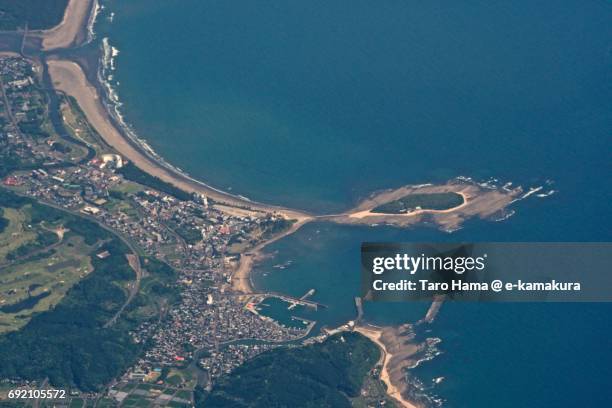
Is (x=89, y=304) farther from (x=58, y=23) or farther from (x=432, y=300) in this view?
(x=58, y=23)

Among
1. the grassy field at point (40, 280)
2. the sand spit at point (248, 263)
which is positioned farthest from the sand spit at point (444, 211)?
the grassy field at point (40, 280)

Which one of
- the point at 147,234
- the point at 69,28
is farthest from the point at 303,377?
the point at 69,28

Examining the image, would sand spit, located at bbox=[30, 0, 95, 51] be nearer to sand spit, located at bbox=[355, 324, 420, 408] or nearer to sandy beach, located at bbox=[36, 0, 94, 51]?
sandy beach, located at bbox=[36, 0, 94, 51]

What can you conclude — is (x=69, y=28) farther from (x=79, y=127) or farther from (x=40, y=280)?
(x=40, y=280)

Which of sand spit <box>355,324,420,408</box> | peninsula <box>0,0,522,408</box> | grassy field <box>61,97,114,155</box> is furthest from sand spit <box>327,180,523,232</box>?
grassy field <box>61,97,114,155</box>

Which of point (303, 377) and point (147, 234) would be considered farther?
point (147, 234)

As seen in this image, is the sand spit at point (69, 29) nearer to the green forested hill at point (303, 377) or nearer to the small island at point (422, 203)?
the small island at point (422, 203)
